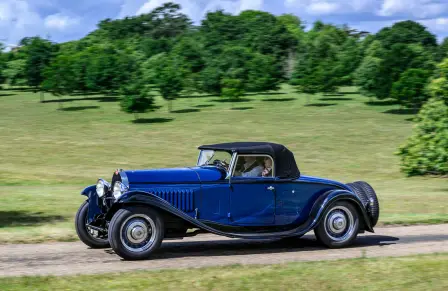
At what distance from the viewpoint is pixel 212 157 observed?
39.7ft

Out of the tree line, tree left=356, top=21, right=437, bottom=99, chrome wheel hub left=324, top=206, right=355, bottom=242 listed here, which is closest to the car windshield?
chrome wheel hub left=324, top=206, right=355, bottom=242

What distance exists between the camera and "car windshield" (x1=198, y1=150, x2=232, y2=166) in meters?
11.8

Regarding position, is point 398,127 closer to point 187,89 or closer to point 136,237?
point 187,89

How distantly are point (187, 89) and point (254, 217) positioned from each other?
91195 mm

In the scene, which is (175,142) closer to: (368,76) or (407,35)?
(368,76)

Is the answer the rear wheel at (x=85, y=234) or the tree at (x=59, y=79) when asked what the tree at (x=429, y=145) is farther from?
the tree at (x=59, y=79)

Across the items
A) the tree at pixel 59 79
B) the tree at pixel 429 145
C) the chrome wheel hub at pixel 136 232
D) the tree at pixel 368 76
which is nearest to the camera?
the chrome wheel hub at pixel 136 232

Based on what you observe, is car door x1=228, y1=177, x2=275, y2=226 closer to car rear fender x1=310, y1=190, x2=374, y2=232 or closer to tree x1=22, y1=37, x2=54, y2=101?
car rear fender x1=310, y1=190, x2=374, y2=232

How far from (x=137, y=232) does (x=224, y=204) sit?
1.58 meters

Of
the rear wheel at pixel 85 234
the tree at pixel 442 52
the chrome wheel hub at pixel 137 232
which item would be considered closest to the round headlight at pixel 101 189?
the rear wheel at pixel 85 234

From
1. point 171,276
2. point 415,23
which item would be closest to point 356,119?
Answer: point 415,23

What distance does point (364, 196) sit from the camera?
12.6m

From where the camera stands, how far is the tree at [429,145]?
30.8 m

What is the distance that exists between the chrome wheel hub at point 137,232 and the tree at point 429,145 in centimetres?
2241
